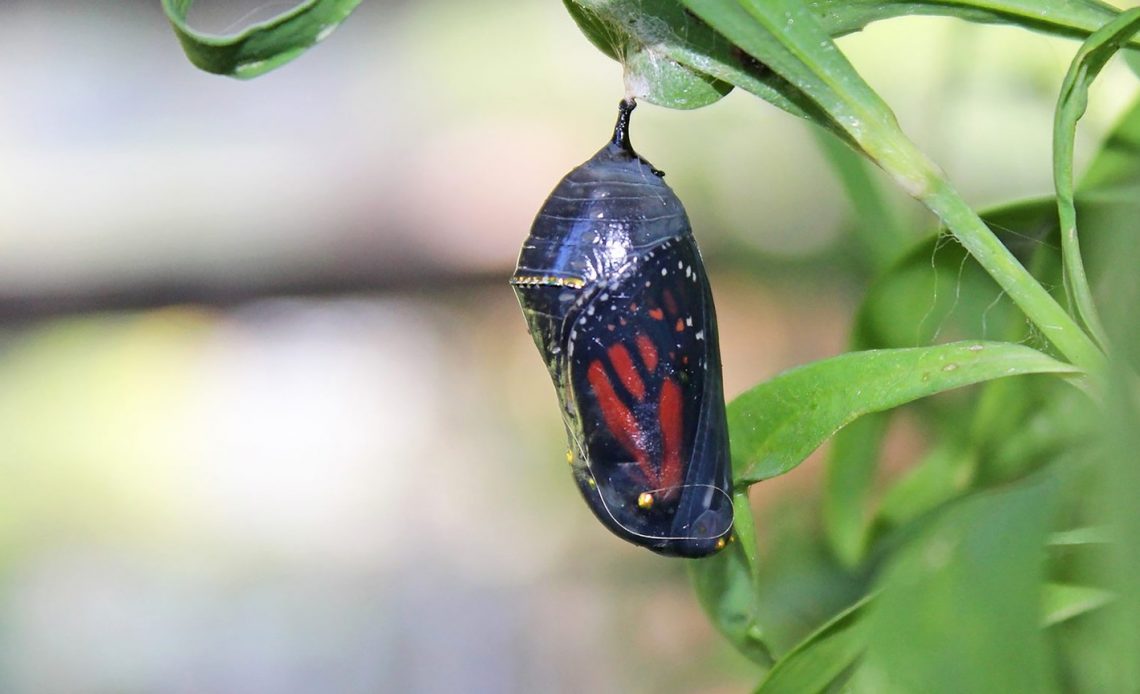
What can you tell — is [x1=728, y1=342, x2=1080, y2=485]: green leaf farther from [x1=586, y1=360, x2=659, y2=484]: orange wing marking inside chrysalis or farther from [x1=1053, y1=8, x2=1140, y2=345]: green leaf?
[x1=586, y1=360, x2=659, y2=484]: orange wing marking inside chrysalis

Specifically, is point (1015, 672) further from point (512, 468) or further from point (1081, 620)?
point (512, 468)

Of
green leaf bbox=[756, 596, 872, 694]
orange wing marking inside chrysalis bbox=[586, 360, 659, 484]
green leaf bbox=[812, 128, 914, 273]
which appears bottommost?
green leaf bbox=[756, 596, 872, 694]

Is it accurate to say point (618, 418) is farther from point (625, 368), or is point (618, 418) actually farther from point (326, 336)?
point (326, 336)

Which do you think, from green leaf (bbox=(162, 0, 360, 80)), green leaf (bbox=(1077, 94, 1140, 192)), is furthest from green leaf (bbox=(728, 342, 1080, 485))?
green leaf (bbox=(162, 0, 360, 80))

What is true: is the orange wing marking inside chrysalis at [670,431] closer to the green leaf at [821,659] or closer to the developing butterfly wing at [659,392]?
the developing butterfly wing at [659,392]

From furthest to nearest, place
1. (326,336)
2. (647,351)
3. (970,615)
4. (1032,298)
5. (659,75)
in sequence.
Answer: (326,336) → (647,351) → (659,75) → (1032,298) → (970,615)

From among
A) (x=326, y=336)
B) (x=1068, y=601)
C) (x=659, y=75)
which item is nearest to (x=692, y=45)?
(x=659, y=75)

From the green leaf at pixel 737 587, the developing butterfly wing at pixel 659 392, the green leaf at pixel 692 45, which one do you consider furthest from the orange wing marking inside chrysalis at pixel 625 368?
the green leaf at pixel 692 45
